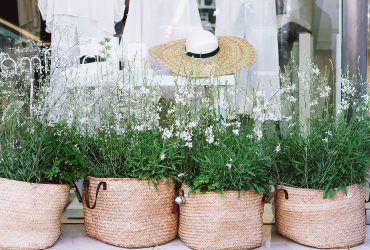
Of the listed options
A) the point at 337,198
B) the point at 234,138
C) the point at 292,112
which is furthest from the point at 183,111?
the point at 337,198

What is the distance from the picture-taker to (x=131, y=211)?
10.5 feet

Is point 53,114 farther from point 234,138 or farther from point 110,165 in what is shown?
point 234,138

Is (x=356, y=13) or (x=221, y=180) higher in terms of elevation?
(x=356, y=13)

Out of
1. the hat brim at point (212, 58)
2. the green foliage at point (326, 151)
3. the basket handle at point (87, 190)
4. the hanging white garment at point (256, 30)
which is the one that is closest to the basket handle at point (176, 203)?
the basket handle at point (87, 190)

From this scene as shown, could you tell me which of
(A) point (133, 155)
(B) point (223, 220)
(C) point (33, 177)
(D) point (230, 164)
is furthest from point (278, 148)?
(C) point (33, 177)

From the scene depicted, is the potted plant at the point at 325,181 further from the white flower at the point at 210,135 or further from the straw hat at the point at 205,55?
the straw hat at the point at 205,55

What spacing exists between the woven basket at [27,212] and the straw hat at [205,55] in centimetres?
114

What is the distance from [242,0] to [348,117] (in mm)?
1122

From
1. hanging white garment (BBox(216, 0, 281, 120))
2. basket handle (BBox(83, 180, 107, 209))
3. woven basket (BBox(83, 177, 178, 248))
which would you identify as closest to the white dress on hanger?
hanging white garment (BBox(216, 0, 281, 120))

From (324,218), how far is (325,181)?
0.18m

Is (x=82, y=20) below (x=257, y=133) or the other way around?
the other way around

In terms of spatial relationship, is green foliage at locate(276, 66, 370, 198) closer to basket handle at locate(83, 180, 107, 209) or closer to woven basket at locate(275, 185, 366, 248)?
woven basket at locate(275, 185, 366, 248)

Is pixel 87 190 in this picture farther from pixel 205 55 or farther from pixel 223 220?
pixel 205 55

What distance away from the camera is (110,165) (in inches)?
130
